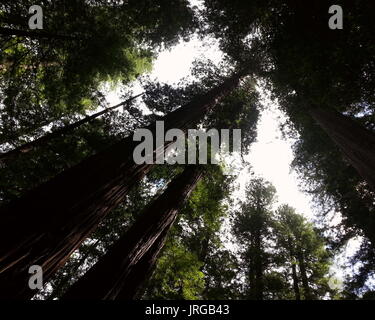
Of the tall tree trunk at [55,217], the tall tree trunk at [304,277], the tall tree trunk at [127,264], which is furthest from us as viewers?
the tall tree trunk at [304,277]

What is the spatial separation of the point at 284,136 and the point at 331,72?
22.5 ft

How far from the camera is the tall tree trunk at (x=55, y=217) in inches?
41.9

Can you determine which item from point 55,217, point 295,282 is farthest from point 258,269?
point 55,217

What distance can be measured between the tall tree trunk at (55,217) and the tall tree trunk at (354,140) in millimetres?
4083

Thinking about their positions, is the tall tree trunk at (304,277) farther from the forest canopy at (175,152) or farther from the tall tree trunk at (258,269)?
the tall tree trunk at (258,269)

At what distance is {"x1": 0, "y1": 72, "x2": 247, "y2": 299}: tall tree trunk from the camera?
1.07m

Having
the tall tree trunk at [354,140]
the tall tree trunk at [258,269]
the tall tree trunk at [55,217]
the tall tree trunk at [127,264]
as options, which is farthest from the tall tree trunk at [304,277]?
the tall tree trunk at [55,217]

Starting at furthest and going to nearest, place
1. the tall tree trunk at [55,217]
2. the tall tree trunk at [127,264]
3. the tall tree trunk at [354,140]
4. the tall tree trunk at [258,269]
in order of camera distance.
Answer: the tall tree trunk at [258,269] < the tall tree trunk at [354,140] < the tall tree trunk at [127,264] < the tall tree trunk at [55,217]

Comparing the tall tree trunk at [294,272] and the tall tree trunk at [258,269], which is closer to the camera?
the tall tree trunk at [258,269]

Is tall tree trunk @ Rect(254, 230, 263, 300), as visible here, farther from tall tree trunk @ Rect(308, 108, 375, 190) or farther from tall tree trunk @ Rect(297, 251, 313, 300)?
tall tree trunk @ Rect(308, 108, 375, 190)

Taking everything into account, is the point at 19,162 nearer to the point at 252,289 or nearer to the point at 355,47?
the point at 355,47

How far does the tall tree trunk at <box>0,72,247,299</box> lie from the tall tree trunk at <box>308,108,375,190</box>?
13.4ft

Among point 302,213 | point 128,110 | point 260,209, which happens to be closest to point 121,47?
point 128,110

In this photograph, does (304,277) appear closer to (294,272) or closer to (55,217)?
(294,272)
